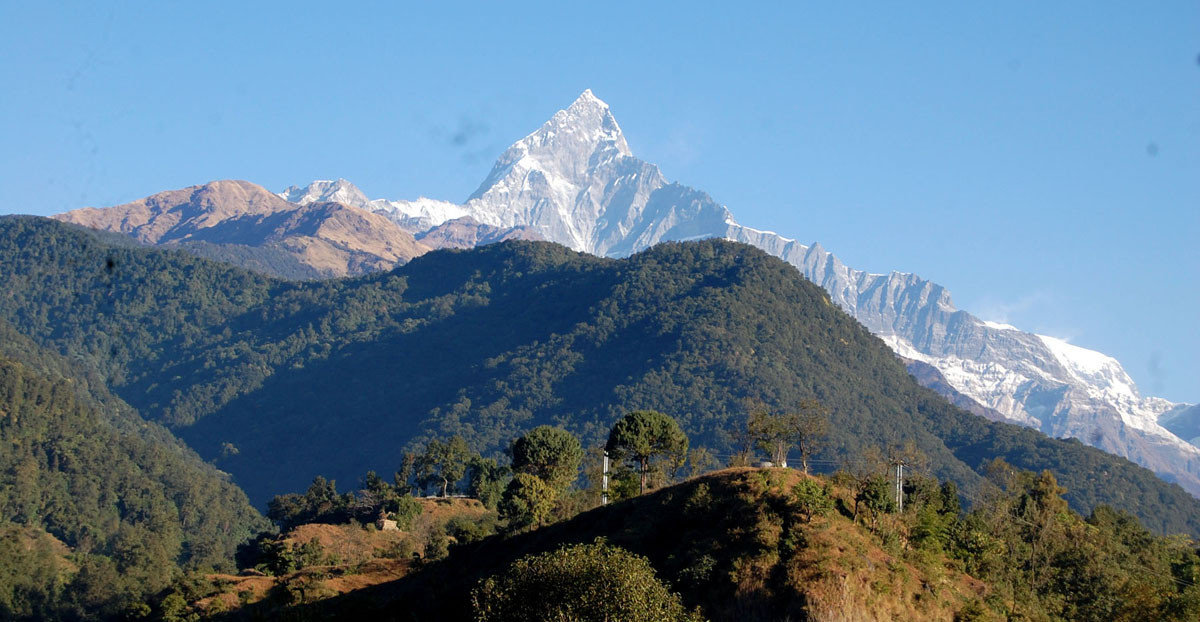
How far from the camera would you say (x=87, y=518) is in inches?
6860

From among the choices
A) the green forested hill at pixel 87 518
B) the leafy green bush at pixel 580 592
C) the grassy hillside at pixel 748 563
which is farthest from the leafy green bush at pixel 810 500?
the green forested hill at pixel 87 518

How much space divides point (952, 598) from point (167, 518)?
148m

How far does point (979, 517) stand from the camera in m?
79.1

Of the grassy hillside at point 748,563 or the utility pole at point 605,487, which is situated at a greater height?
the utility pole at point 605,487

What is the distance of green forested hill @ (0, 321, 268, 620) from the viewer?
415 ft

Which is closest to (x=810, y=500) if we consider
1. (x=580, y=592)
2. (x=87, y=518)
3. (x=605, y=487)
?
(x=580, y=592)

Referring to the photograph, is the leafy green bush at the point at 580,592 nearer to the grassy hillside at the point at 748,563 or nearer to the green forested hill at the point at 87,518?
the grassy hillside at the point at 748,563

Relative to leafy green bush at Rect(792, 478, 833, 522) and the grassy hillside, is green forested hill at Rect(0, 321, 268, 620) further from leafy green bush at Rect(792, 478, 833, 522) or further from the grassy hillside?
leafy green bush at Rect(792, 478, 833, 522)

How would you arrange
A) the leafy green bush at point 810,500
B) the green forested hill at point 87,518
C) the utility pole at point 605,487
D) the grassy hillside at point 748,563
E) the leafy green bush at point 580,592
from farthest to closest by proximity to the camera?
the green forested hill at point 87,518, the utility pole at point 605,487, the leafy green bush at point 810,500, the grassy hillside at point 748,563, the leafy green bush at point 580,592

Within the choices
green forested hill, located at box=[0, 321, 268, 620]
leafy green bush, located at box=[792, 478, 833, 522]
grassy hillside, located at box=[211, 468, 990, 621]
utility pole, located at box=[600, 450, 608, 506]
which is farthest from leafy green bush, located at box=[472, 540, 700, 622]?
green forested hill, located at box=[0, 321, 268, 620]

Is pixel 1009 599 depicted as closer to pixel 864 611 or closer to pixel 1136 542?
pixel 864 611

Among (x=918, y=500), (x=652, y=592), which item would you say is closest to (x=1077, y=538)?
(x=918, y=500)

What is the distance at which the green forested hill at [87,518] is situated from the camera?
415ft

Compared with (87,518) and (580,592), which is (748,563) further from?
(87,518)
